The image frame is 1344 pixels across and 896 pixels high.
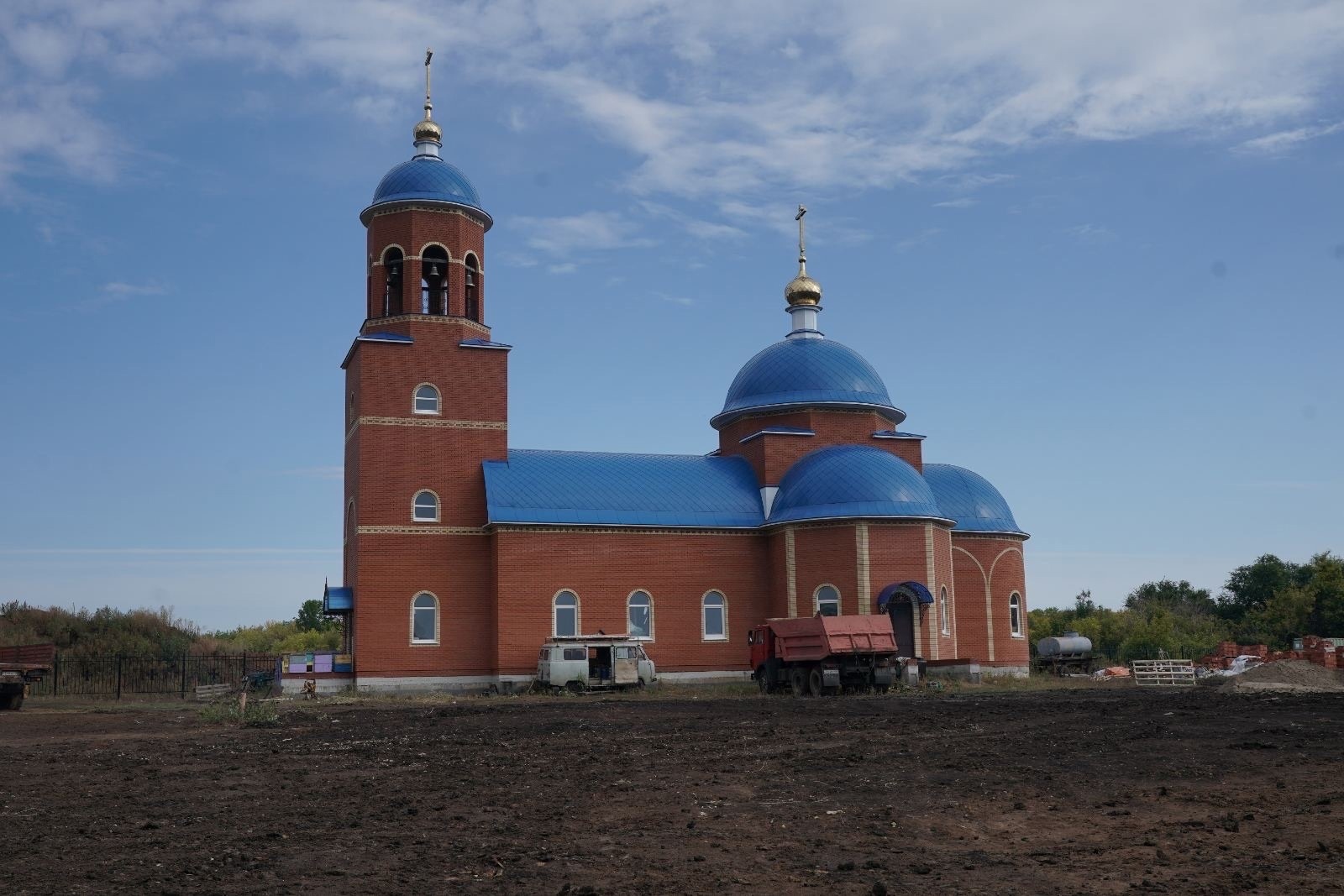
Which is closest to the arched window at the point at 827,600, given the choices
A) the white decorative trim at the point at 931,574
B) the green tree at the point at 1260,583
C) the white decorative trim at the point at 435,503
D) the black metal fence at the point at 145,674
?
the white decorative trim at the point at 931,574

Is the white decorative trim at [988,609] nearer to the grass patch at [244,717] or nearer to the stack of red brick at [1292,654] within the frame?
the stack of red brick at [1292,654]

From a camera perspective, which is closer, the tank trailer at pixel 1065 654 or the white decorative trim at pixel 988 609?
the white decorative trim at pixel 988 609

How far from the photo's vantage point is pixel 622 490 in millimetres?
35438

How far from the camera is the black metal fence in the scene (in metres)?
35.4

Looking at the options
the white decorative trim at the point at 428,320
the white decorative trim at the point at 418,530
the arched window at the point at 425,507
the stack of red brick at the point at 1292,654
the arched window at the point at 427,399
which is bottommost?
the stack of red brick at the point at 1292,654

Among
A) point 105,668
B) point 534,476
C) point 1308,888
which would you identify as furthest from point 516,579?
point 1308,888

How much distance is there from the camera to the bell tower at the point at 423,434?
32.5 meters

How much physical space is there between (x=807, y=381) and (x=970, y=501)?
19.3 ft

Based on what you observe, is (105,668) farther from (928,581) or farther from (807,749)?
(807,749)

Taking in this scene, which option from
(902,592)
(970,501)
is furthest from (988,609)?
(902,592)

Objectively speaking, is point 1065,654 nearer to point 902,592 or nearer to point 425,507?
point 902,592

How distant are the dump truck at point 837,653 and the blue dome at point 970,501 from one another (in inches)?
375

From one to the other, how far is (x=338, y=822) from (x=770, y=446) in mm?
26800

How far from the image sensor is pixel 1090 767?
13.0 meters
